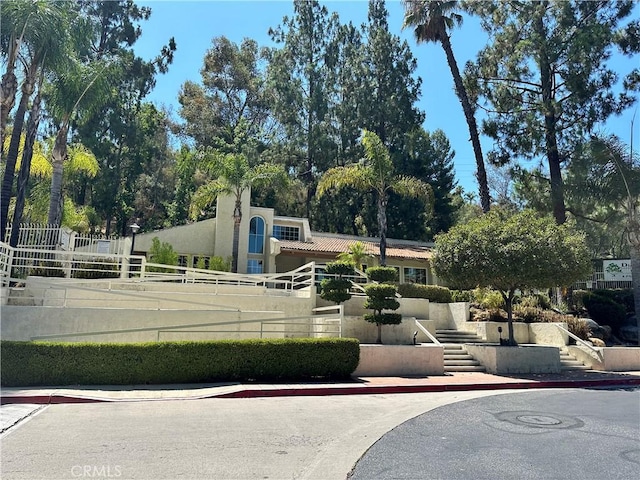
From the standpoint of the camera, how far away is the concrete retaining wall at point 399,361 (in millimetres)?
14445

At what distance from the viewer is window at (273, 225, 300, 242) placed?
3050 cm

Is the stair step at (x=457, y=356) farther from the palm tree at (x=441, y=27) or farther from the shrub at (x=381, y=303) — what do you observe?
the palm tree at (x=441, y=27)

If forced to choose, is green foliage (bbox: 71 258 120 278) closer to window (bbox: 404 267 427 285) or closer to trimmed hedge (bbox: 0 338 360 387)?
trimmed hedge (bbox: 0 338 360 387)

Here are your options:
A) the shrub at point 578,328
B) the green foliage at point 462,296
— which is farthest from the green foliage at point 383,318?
the shrub at point 578,328

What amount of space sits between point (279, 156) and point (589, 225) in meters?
24.8

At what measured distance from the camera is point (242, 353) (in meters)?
12.5

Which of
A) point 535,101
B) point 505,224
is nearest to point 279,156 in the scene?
point 535,101

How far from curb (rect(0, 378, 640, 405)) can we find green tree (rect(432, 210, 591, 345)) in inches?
116

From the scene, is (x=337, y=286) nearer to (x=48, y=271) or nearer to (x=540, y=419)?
(x=540, y=419)

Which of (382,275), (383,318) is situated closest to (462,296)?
(382,275)

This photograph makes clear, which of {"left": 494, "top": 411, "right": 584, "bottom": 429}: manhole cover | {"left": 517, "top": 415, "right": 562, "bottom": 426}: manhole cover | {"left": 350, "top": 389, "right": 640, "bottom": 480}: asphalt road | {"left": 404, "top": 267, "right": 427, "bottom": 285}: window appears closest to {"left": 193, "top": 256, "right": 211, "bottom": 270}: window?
{"left": 404, "top": 267, "right": 427, "bottom": 285}: window

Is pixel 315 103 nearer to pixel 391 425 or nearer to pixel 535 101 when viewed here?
pixel 535 101

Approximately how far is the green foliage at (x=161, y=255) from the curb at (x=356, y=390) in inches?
515

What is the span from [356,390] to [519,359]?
7077mm
